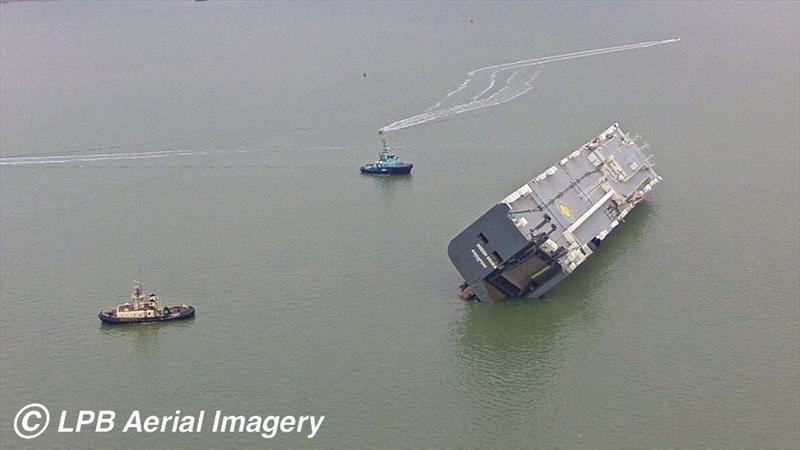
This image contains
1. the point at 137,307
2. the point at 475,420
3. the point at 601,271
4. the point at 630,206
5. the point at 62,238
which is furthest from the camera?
the point at 62,238

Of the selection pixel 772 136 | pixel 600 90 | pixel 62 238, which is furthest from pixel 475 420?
pixel 600 90

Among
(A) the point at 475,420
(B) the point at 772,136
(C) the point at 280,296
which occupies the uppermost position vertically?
(B) the point at 772,136

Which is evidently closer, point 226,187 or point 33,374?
point 33,374

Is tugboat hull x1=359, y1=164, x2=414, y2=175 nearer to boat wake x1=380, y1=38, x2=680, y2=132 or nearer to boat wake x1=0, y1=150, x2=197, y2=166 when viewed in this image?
boat wake x1=380, y1=38, x2=680, y2=132

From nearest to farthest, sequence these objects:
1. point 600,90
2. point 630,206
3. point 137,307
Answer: point 137,307
point 630,206
point 600,90

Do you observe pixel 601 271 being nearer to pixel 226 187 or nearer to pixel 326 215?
pixel 326 215

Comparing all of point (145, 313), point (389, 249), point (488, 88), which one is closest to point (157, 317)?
point (145, 313)

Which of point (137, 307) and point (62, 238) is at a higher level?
point (62, 238)
